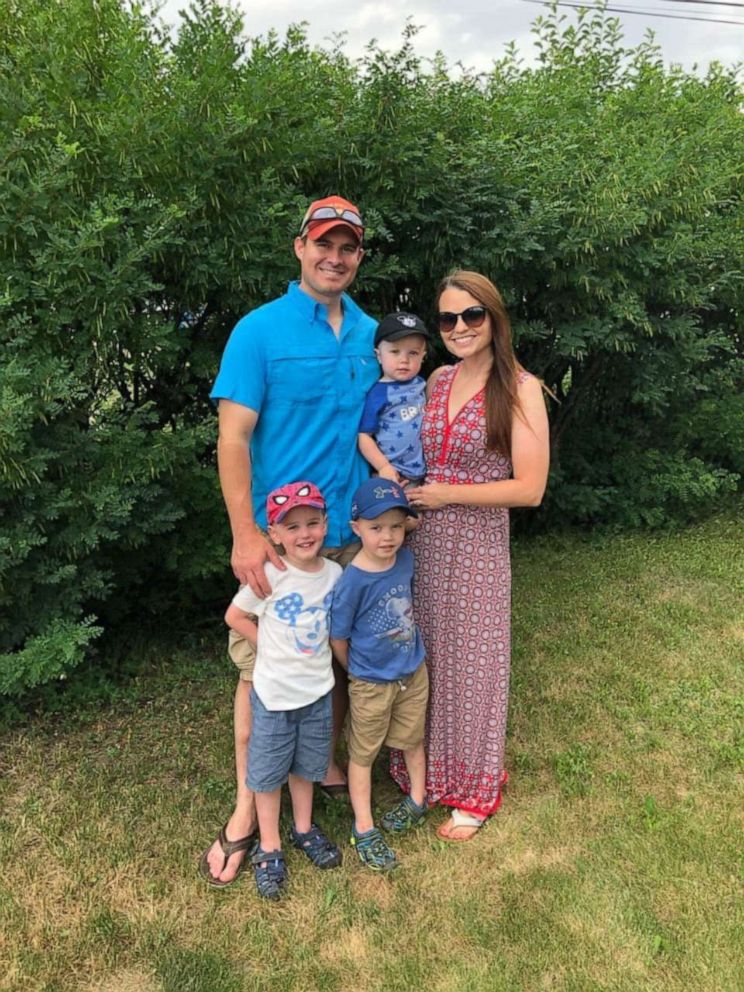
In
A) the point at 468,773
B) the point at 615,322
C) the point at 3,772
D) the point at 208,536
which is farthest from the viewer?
the point at 615,322

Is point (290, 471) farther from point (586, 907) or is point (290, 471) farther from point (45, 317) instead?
point (586, 907)

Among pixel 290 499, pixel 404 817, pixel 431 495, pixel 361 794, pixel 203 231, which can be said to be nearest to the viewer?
pixel 290 499

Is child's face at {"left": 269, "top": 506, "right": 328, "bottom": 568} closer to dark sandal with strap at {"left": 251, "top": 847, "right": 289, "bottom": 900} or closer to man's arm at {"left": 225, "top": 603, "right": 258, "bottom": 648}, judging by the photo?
man's arm at {"left": 225, "top": 603, "right": 258, "bottom": 648}

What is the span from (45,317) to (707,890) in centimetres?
312

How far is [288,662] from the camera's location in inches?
95.9

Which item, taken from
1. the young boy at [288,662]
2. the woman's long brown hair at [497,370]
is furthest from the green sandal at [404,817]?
the woman's long brown hair at [497,370]

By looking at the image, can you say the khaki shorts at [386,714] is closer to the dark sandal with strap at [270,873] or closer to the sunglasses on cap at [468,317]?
the dark sandal with strap at [270,873]

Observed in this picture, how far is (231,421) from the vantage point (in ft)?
7.60

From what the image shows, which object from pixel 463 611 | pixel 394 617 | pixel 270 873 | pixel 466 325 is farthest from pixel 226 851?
pixel 466 325

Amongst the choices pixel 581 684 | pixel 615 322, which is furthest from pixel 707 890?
pixel 615 322

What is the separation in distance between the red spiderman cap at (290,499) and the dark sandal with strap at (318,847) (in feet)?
3.92

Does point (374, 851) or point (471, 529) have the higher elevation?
point (471, 529)

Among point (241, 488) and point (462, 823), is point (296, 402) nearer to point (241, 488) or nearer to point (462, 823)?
point (241, 488)

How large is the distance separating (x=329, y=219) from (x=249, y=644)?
1.41 meters
